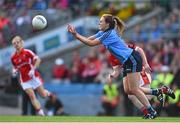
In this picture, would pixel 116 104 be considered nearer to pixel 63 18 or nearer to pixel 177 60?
pixel 177 60

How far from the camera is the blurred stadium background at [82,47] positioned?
89.6ft

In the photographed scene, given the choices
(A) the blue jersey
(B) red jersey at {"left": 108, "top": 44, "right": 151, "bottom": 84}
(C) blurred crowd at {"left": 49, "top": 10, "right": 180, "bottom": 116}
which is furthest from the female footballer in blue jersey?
(C) blurred crowd at {"left": 49, "top": 10, "right": 180, "bottom": 116}

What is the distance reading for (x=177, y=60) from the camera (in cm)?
2684

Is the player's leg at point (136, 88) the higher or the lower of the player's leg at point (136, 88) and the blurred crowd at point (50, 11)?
the lower

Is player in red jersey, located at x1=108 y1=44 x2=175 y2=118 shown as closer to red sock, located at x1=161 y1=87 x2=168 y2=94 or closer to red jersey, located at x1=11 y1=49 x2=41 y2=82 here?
red sock, located at x1=161 y1=87 x2=168 y2=94

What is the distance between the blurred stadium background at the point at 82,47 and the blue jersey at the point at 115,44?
18.6ft

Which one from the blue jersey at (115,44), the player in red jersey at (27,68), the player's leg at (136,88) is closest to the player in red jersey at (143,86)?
the player's leg at (136,88)

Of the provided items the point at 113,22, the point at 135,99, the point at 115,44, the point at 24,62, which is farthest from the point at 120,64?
the point at 24,62

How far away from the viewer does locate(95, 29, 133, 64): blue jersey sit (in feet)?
61.0

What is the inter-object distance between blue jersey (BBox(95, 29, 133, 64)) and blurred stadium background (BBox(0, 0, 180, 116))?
5.66 metres

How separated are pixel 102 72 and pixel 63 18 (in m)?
4.47

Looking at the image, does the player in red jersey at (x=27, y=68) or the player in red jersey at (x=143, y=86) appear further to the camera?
the player in red jersey at (x=27, y=68)

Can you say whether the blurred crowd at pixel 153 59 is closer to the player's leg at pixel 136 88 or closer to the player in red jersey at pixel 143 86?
the player in red jersey at pixel 143 86

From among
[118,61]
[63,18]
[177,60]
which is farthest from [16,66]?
[63,18]
